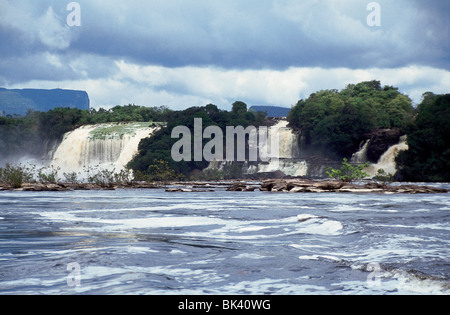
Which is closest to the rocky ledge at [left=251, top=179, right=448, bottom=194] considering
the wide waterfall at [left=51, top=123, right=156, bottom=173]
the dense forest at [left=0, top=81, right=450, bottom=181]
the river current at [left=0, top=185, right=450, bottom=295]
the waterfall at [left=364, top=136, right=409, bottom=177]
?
the dense forest at [left=0, top=81, right=450, bottom=181]

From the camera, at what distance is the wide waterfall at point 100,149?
9994cm

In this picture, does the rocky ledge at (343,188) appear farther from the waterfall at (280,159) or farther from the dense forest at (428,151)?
the waterfall at (280,159)

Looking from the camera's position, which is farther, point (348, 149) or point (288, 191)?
point (348, 149)

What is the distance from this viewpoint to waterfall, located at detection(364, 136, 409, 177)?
250 feet

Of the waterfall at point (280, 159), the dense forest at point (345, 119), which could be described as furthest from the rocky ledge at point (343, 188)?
the waterfall at point (280, 159)

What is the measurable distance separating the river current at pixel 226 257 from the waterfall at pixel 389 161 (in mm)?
59991

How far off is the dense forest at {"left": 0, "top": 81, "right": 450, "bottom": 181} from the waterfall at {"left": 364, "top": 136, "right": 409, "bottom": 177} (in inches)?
74.9

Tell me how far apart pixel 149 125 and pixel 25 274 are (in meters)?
105

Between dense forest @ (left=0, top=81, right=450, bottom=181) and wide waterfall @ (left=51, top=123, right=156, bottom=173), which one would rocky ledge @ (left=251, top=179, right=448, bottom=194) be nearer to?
dense forest @ (left=0, top=81, right=450, bottom=181)

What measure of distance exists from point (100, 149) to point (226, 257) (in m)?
92.5
